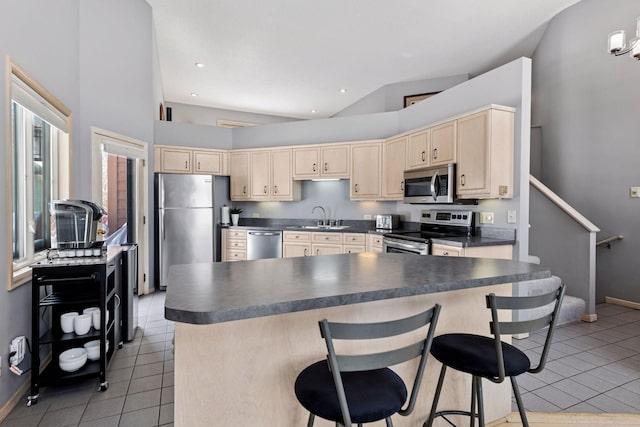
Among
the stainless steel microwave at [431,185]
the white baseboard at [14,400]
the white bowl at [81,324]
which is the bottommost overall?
the white baseboard at [14,400]

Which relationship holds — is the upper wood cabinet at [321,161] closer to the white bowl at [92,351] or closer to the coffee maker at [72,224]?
the coffee maker at [72,224]

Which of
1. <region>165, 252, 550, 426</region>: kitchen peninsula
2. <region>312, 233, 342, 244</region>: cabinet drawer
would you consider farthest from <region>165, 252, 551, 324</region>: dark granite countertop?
<region>312, 233, 342, 244</region>: cabinet drawer

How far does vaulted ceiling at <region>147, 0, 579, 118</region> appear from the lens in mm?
4109

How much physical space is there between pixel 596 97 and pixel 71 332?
631 centimetres

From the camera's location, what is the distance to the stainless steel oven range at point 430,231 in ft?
11.9

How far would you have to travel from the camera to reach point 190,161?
218 inches

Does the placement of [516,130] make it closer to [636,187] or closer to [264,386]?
[636,187]

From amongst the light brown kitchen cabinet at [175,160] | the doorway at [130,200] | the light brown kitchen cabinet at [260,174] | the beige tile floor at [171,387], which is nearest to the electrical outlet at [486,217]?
the beige tile floor at [171,387]

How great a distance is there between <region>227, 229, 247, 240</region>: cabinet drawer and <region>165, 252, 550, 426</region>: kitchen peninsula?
383 centimetres

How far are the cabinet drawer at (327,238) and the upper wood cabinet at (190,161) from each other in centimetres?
202

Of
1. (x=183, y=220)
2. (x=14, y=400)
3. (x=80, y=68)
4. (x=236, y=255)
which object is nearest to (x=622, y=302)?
(x=236, y=255)

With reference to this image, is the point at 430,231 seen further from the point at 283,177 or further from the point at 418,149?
the point at 283,177

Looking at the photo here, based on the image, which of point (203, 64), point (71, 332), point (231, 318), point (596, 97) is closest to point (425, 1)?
point (596, 97)

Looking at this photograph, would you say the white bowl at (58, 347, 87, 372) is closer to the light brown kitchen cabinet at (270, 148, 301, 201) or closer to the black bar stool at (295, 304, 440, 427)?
the black bar stool at (295, 304, 440, 427)
